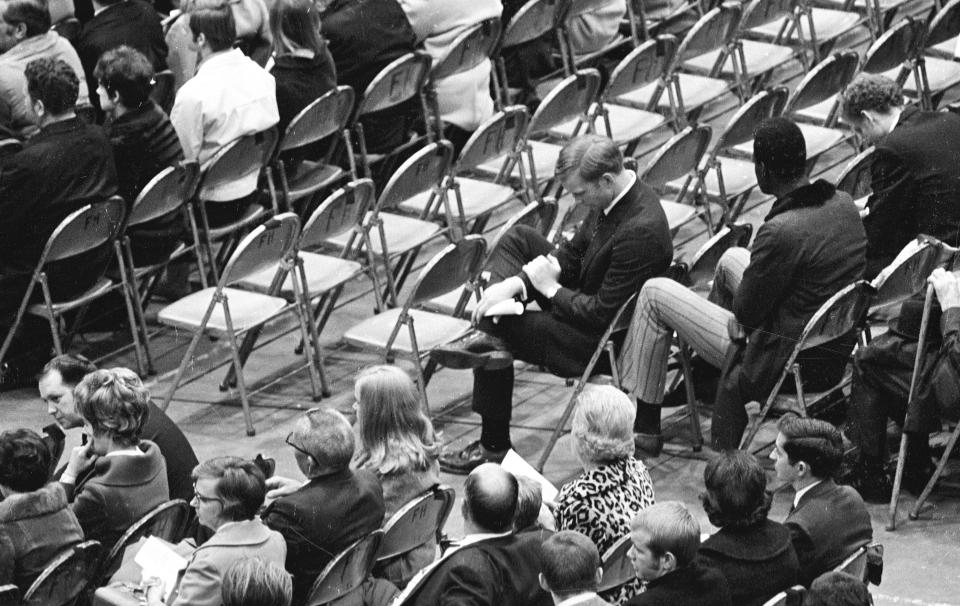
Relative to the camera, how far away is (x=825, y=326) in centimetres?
685

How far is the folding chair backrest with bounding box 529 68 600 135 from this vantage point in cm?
910

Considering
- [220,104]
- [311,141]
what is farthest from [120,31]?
[311,141]

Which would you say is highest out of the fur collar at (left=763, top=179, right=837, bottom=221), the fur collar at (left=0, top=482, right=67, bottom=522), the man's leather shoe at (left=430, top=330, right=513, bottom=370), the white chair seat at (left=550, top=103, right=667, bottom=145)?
the fur collar at (left=763, top=179, right=837, bottom=221)

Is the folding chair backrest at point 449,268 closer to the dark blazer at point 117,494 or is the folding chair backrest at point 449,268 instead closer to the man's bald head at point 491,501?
the dark blazer at point 117,494

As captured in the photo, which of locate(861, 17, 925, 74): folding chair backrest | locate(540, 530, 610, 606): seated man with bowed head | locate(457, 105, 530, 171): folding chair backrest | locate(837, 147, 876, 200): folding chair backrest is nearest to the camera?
locate(540, 530, 610, 606): seated man with bowed head

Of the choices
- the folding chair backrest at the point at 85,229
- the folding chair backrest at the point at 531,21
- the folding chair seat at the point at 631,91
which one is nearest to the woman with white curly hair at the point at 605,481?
the folding chair backrest at the point at 85,229

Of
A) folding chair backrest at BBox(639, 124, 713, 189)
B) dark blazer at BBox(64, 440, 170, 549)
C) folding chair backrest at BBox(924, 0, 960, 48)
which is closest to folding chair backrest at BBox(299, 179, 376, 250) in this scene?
folding chair backrest at BBox(639, 124, 713, 189)

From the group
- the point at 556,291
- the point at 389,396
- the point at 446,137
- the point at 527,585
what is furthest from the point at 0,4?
the point at 527,585

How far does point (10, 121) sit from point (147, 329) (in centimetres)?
117

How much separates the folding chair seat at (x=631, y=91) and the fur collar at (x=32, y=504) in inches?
176

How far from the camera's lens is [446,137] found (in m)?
10.0

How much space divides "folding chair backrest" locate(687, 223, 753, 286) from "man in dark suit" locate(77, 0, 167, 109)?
353cm

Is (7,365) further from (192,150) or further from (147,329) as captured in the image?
(192,150)

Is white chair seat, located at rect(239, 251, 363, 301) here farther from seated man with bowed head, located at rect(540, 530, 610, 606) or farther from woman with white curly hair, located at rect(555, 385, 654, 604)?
seated man with bowed head, located at rect(540, 530, 610, 606)
